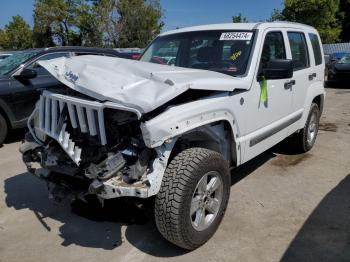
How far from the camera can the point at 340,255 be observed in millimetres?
3283

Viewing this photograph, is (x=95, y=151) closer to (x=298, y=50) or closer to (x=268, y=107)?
(x=268, y=107)

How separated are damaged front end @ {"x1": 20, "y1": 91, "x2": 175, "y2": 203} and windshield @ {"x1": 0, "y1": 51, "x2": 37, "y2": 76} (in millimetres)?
3964

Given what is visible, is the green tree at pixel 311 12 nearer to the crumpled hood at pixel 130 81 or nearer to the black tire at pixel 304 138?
the black tire at pixel 304 138

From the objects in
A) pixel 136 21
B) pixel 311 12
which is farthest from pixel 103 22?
pixel 311 12

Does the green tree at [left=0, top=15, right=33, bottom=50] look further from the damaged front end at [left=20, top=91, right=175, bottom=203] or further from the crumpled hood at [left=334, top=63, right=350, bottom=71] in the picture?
the damaged front end at [left=20, top=91, right=175, bottom=203]

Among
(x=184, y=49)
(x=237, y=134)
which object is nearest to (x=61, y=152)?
(x=237, y=134)

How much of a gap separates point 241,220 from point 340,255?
0.96 metres

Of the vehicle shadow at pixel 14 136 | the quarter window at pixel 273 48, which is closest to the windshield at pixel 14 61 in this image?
the vehicle shadow at pixel 14 136

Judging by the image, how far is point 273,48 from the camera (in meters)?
4.61

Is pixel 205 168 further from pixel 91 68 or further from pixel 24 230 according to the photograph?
pixel 24 230

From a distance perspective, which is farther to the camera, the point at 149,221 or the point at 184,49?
the point at 184,49

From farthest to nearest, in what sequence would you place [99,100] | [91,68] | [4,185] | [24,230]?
1. [4,185]
2. [24,230]
3. [91,68]
4. [99,100]

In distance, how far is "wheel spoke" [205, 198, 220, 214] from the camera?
3482 millimetres

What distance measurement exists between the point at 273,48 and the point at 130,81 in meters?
2.19
